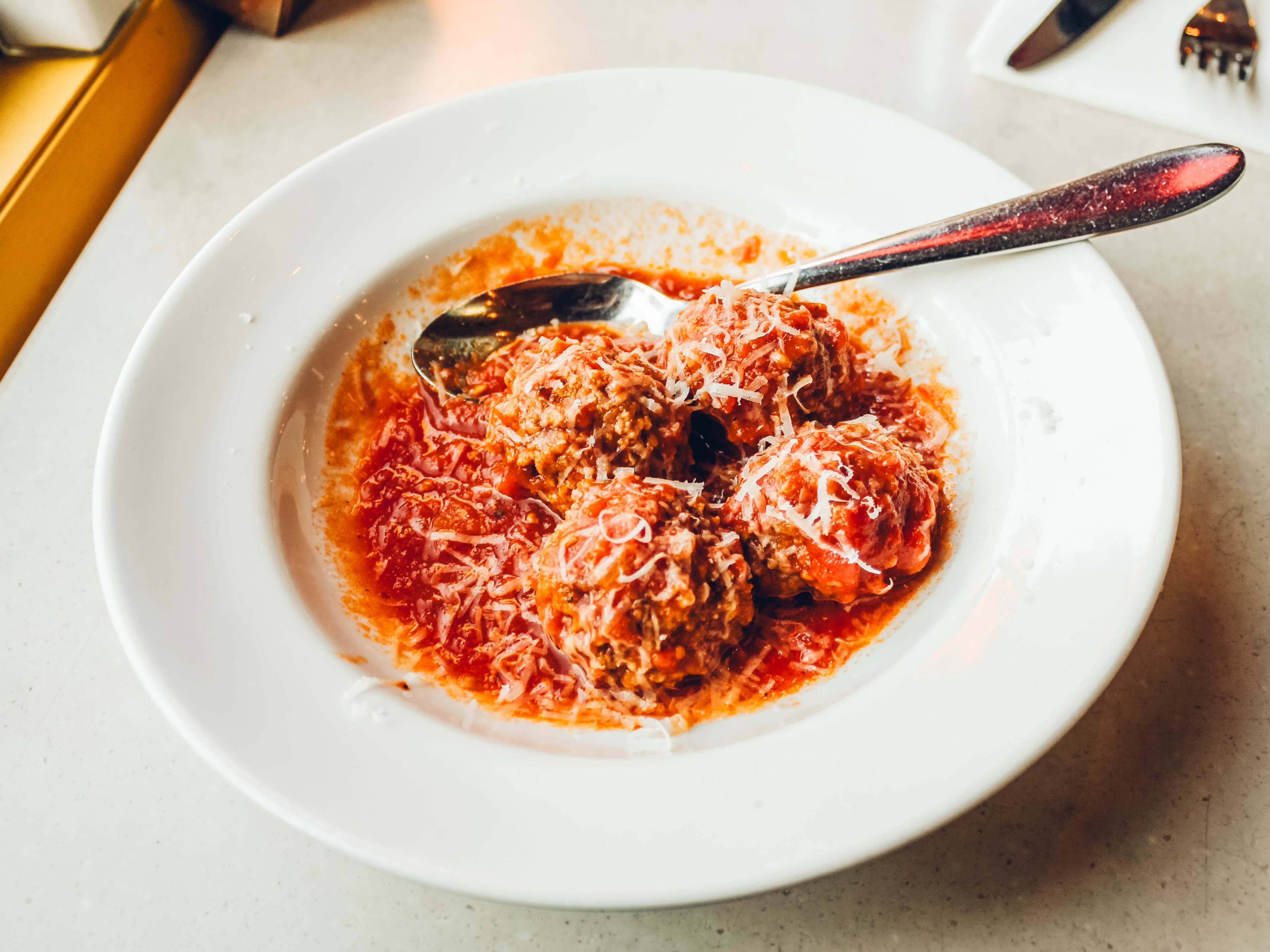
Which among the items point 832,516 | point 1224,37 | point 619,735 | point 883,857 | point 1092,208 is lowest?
point 619,735

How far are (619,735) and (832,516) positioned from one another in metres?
0.67

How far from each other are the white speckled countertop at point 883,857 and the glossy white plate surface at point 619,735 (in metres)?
0.52

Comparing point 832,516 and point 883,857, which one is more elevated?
point 832,516

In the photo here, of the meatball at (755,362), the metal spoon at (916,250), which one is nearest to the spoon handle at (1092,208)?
the metal spoon at (916,250)

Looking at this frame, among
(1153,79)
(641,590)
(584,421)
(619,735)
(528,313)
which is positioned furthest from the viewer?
(1153,79)

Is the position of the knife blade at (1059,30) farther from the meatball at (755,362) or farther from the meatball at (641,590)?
the meatball at (641,590)

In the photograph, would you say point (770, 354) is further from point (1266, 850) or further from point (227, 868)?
point (227, 868)

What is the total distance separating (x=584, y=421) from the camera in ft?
7.07

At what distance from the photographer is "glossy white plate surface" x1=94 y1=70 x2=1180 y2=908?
1641 millimetres

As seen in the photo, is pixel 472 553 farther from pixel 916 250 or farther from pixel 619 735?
pixel 916 250

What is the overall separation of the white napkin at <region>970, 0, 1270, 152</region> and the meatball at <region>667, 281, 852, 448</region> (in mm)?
1946

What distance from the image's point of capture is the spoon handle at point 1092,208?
2.17 metres

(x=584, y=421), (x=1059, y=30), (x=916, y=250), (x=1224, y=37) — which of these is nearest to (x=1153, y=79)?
(x=1224, y=37)

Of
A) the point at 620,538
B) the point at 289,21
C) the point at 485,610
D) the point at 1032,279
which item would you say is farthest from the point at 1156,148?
the point at 289,21
